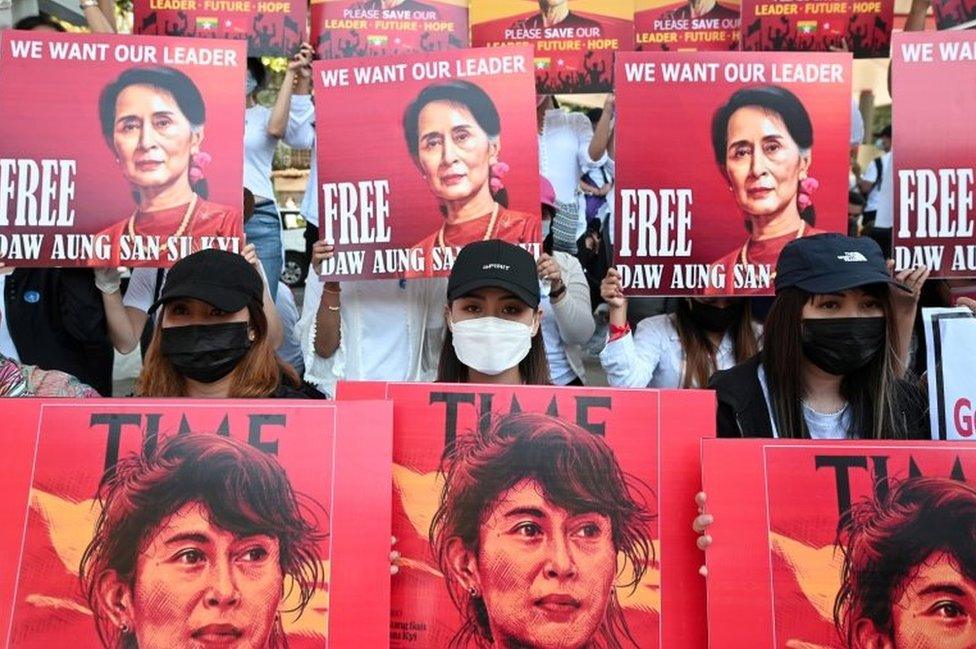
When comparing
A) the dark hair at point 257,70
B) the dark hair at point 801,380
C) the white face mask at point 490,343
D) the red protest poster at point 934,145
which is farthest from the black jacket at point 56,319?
the red protest poster at point 934,145

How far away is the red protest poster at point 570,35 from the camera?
595 cm

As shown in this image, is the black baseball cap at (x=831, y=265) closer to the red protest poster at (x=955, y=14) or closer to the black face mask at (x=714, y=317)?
the black face mask at (x=714, y=317)

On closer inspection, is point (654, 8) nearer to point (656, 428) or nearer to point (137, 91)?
point (137, 91)

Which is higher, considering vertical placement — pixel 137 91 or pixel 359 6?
pixel 359 6

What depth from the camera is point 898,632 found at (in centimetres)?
277

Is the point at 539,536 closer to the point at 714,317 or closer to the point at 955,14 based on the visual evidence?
the point at 714,317

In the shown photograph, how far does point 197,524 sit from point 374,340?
2.31 meters

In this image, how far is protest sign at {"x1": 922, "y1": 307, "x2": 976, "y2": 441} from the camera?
3.31 m

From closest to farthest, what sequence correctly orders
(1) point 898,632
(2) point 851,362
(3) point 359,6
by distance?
(1) point 898,632 < (2) point 851,362 < (3) point 359,6

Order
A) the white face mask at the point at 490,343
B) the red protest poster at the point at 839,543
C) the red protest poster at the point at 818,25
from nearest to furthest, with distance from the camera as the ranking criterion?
1. the red protest poster at the point at 839,543
2. the white face mask at the point at 490,343
3. the red protest poster at the point at 818,25

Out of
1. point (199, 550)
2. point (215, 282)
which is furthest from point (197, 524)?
point (215, 282)

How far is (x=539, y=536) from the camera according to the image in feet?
9.71

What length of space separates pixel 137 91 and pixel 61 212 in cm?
61

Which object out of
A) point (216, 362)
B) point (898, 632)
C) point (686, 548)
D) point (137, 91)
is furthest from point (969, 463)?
point (137, 91)
